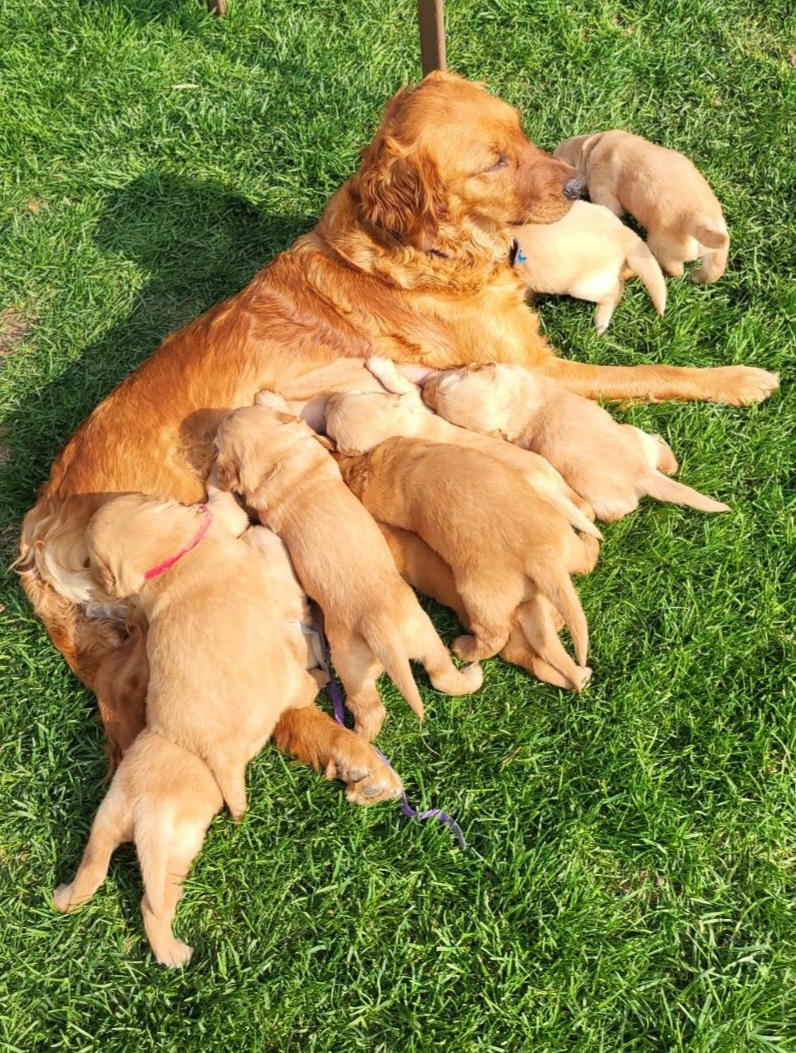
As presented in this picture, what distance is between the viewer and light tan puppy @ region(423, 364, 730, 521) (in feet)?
10.8

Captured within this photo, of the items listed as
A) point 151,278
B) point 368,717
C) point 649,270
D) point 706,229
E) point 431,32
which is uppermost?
point 431,32

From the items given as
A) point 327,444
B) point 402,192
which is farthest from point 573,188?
point 327,444

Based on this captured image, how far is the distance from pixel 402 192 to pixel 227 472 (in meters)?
1.22

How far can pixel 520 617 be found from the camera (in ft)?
10.1

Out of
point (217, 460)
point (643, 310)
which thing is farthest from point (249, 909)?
point (643, 310)

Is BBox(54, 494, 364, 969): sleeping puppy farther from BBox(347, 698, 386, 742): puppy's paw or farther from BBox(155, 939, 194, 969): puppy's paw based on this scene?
BBox(347, 698, 386, 742): puppy's paw

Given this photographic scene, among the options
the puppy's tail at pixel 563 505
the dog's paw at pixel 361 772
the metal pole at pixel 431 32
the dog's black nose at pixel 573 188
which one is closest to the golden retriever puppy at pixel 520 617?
the puppy's tail at pixel 563 505

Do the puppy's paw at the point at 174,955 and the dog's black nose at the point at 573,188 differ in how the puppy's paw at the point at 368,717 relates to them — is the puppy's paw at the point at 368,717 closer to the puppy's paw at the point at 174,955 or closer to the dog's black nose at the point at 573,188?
the puppy's paw at the point at 174,955

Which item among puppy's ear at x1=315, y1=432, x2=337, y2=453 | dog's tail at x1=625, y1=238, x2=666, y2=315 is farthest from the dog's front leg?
puppy's ear at x1=315, y1=432, x2=337, y2=453

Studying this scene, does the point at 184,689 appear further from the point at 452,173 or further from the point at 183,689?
the point at 452,173

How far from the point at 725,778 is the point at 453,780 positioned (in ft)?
2.95

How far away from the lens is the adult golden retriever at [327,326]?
336 centimetres

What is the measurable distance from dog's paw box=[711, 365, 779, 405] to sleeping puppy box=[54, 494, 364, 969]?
2028 mm

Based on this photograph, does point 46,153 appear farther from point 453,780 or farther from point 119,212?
point 453,780
